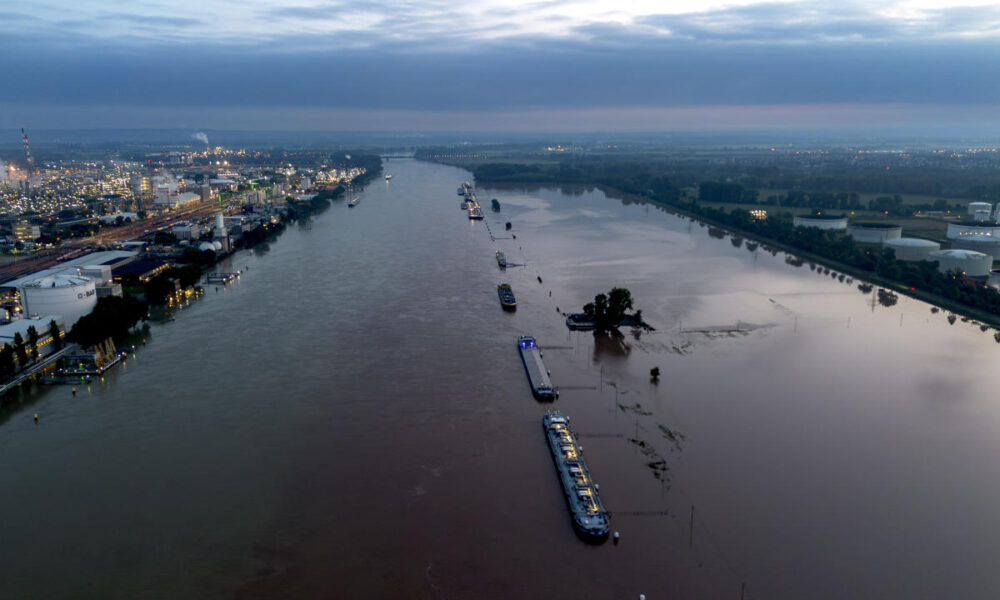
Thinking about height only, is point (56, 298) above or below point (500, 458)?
above

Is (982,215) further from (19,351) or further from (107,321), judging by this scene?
(19,351)

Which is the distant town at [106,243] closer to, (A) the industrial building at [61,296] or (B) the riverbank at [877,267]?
(A) the industrial building at [61,296]

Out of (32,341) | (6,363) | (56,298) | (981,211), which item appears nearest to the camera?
(6,363)

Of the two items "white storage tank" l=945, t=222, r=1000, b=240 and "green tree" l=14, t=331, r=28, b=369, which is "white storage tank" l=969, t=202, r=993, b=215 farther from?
"green tree" l=14, t=331, r=28, b=369

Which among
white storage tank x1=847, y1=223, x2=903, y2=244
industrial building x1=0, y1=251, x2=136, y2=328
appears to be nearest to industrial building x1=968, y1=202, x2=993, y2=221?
white storage tank x1=847, y1=223, x2=903, y2=244

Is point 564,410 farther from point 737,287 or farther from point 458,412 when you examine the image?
point 737,287

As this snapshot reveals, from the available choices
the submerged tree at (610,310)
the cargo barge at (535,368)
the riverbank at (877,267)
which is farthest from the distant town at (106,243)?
the riverbank at (877,267)

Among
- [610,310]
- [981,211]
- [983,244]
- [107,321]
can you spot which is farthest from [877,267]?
[107,321]
